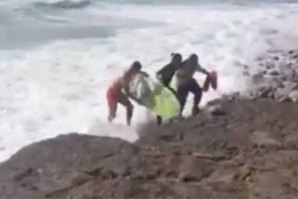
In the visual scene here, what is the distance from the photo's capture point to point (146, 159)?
432cm

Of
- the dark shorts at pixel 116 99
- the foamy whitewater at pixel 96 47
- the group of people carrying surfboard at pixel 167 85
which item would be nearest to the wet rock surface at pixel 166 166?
the foamy whitewater at pixel 96 47

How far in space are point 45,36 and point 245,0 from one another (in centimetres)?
847

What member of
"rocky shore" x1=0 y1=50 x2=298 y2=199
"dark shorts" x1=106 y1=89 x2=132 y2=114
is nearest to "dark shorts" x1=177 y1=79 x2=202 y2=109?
"dark shorts" x1=106 y1=89 x2=132 y2=114

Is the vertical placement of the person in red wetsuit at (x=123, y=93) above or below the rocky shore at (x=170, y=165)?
below

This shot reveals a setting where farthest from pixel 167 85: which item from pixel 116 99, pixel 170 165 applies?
pixel 170 165

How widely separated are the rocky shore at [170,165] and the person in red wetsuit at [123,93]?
179 inches

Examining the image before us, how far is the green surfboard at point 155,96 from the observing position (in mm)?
8781

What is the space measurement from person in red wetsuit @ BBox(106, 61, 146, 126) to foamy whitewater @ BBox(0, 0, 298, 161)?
234mm

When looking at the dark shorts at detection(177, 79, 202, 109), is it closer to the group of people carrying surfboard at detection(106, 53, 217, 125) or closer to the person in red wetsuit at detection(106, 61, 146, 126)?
the group of people carrying surfboard at detection(106, 53, 217, 125)

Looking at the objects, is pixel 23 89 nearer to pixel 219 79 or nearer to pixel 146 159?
pixel 219 79

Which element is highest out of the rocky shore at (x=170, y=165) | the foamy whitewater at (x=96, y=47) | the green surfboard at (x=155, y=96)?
the rocky shore at (x=170, y=165)

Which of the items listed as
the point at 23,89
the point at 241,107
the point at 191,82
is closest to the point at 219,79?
the point at 23,89

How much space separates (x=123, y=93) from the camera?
9898 millimetres

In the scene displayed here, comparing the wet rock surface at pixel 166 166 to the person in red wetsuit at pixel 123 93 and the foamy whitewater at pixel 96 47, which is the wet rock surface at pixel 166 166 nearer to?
the foamy whitewater at pixel 96 47
